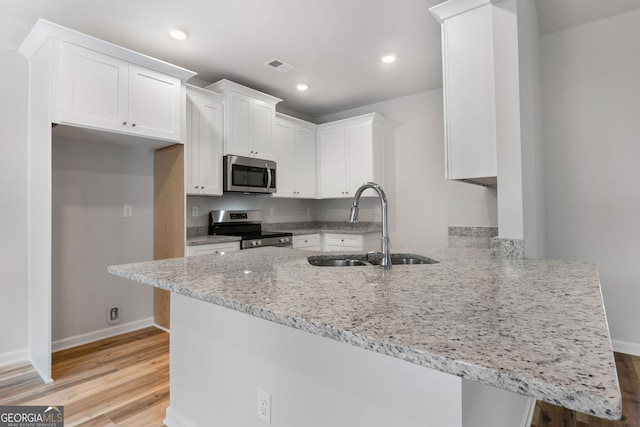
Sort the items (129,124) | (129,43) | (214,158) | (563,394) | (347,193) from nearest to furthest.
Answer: (563,394)
(129,124)
(129,43)
(214,158)
(347,193)

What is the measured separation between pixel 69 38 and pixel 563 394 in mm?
3159

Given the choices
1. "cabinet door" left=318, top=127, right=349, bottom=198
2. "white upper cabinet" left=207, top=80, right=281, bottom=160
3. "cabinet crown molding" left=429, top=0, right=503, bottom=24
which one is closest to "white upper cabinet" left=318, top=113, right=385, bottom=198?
"cabinet door" left=318, top=127, right=349, bottom=198

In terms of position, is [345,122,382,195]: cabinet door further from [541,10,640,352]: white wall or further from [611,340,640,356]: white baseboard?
[611,340,640,356]: white baseboard

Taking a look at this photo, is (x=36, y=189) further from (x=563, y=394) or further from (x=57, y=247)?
(x=563, y=394)

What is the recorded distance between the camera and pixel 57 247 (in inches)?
109

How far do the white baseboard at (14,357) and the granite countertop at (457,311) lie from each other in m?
2.02

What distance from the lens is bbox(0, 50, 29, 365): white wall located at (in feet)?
8.23

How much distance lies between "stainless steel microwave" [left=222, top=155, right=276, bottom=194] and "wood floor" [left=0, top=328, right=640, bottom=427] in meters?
1.65

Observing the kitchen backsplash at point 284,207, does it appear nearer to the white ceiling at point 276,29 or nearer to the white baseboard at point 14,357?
the white ceiling at point 276,29

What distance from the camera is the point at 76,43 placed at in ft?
7.83

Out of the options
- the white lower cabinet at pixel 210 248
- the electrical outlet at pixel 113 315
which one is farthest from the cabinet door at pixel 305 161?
the electrical outlet at pixel 113 315

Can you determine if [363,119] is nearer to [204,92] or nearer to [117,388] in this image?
[204,92]

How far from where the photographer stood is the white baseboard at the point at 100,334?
2.77m

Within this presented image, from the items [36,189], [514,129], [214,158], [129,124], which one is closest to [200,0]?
[129,124]
